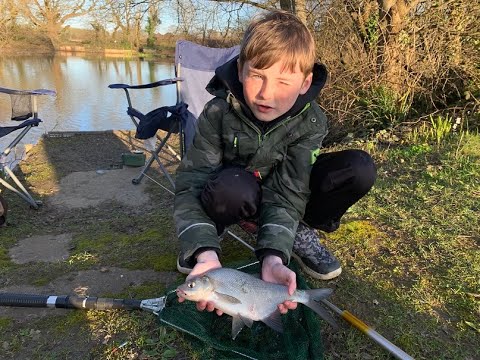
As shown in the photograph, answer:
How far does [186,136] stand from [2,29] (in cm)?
2432

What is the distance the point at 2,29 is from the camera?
2252 cm

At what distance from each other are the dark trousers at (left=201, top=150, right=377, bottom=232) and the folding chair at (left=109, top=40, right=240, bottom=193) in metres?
1.89

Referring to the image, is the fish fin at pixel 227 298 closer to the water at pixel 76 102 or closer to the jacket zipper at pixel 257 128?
the jacket zipper at pixel 257 128

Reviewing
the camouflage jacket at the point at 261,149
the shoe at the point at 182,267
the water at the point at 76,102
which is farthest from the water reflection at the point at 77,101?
the camouflage jacket at the point at 261,149

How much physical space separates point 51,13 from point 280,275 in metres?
30.7

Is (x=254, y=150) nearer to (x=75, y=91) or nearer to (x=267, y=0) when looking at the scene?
(x=267, y=0)

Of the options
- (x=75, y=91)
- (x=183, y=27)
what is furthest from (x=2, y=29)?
(x=183, y=27)

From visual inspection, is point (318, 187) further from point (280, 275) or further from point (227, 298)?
point (227, 298)

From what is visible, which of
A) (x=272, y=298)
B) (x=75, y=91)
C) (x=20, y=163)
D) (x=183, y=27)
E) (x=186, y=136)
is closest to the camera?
(x=272, y=298)

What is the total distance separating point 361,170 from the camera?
174 centimetres

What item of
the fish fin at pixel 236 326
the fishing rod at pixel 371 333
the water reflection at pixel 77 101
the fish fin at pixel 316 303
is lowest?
the water reflection at pixel 77 101

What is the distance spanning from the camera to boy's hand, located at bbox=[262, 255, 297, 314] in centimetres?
133

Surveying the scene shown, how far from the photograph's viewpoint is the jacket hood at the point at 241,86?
1.76m

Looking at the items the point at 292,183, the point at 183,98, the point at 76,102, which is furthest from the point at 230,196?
the point at 76,102
